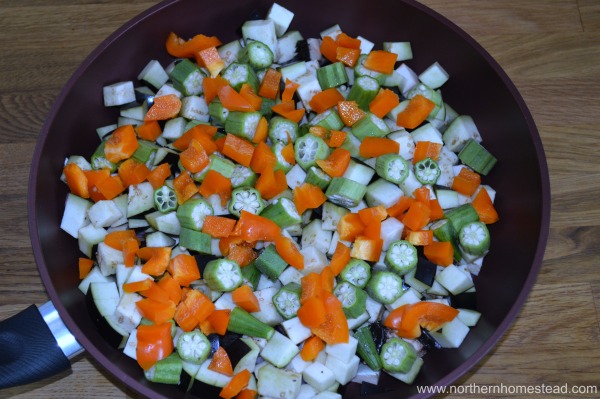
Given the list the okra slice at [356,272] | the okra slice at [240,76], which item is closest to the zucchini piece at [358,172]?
the okra slice at [356,272]

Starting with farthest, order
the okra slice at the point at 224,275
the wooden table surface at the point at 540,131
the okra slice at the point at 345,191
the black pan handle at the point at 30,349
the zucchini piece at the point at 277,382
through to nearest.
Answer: the wooden table surface at the point at 540,131 → the okra slice at the point at 345,191 → the okra slice at the point at 224,275 → the zucchini piece at the point at 277,382 → the black pan handle at the point at 30,349

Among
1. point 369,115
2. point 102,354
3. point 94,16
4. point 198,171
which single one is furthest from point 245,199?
point 94,16

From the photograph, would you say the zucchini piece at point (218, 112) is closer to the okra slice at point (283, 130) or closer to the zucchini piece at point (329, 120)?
the okra slice at point (283, 130)

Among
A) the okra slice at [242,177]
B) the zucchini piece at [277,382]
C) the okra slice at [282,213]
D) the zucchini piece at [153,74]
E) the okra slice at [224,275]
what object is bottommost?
the zucchini piece at [277,382]

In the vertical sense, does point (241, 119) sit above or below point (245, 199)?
above

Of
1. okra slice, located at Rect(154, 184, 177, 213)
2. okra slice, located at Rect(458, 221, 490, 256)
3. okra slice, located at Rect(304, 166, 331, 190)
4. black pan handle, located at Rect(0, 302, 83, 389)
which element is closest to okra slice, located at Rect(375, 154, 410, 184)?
okra slice, located at Rect(304, 166, 331, 190)

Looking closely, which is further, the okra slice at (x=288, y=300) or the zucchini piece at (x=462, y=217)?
the zucchini piece at (x=462, y=217)

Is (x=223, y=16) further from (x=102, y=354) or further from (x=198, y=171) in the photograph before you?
(x=102, y=354)

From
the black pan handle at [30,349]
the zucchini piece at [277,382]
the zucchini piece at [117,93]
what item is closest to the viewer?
the black pan handle at [30,349]
